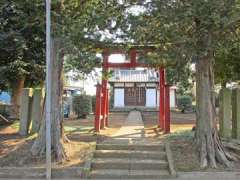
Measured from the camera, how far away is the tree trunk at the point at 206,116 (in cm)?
1408

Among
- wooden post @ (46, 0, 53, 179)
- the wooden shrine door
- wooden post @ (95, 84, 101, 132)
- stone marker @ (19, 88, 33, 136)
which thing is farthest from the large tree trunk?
the wooden shrine door

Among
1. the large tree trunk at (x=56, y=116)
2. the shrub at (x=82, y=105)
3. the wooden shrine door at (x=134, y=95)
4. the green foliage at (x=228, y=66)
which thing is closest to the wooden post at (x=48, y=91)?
the large tree trunk at (x=56, y=116)

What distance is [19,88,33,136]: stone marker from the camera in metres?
17.5

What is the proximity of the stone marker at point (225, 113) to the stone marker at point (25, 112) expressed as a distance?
703 centimetres

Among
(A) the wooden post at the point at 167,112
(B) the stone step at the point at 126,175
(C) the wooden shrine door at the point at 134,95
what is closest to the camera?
(B) the stone step at the point at 126,175

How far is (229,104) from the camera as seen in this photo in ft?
58.4

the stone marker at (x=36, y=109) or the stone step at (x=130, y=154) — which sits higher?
the stone marker at (x=36, y=109)

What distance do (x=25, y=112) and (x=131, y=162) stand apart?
568 centimetres

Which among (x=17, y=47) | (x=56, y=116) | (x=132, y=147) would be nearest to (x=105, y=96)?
(x=17, y=47)

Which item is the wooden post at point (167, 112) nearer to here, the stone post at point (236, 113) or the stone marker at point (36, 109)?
the stone post at point (236, 113)

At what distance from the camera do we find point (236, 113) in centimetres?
1748

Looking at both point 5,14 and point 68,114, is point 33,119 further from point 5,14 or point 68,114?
point 68,114

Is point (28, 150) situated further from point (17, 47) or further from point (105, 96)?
point (105, 96)

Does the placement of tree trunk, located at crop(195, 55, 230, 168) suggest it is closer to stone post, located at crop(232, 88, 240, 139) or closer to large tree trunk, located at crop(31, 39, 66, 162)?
stone post, located at crop(232, 88, 240, 139)
